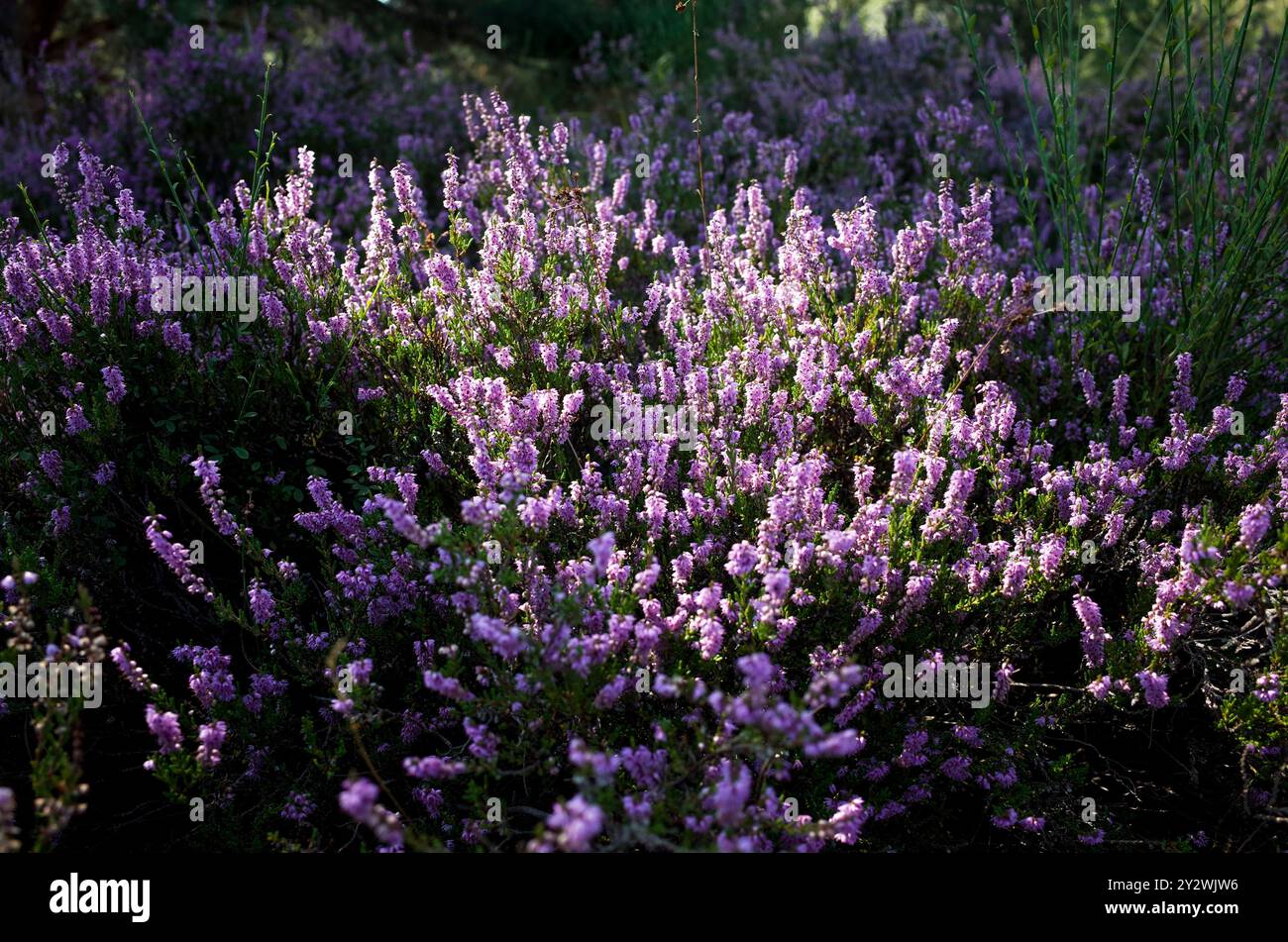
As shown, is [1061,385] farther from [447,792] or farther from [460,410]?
[447,792]

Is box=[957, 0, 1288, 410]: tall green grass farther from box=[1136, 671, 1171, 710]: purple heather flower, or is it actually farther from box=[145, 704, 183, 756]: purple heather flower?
box=[145, 704, 183, 756]: purple heather flower

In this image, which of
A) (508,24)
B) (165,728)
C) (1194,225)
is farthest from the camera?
(508,24)

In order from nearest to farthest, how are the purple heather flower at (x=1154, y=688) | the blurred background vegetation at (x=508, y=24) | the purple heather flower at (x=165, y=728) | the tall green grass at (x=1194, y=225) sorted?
the purple heather flower at (x=165, y=728), the purple heather flower at (x=1154, y=688), the tall green grass at (x=1194, y=225), the blurred background vegetation at (x=508, y=24)

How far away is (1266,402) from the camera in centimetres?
340

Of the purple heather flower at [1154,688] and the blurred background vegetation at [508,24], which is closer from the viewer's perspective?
the purple heather flower at [1154,688]

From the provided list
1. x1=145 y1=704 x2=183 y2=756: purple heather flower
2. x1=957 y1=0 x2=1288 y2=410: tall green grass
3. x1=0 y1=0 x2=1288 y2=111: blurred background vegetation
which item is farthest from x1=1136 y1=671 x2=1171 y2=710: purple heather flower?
x1=0 y1=0 x2=1288 y2=111: blurred background vegetation

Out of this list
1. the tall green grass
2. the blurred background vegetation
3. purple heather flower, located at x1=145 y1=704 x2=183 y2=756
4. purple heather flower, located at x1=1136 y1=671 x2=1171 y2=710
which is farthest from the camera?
the blurred background vegetation

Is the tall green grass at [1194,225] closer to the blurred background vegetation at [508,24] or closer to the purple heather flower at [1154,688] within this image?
the purple heather flower at [1154,688]

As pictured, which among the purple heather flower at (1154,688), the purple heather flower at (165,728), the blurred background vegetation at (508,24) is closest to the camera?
the purple heather flower at (165,728)

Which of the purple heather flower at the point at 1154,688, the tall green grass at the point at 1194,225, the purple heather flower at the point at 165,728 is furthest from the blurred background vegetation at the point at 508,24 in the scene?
the purple heather flower at the point at 165,728

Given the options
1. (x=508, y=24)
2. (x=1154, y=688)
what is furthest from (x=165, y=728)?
(x=508, y=24)

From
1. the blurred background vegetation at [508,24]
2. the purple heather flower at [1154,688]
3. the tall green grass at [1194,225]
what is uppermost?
the blurred background vegetation at [508,24]

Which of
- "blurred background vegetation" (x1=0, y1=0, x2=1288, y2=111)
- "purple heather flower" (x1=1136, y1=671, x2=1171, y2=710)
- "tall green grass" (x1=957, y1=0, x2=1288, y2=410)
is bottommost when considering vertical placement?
"purple heather flower" (x1=1136, y1=671, x2=1171, y2=710)

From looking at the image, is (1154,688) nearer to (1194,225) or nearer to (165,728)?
(1194,225)
